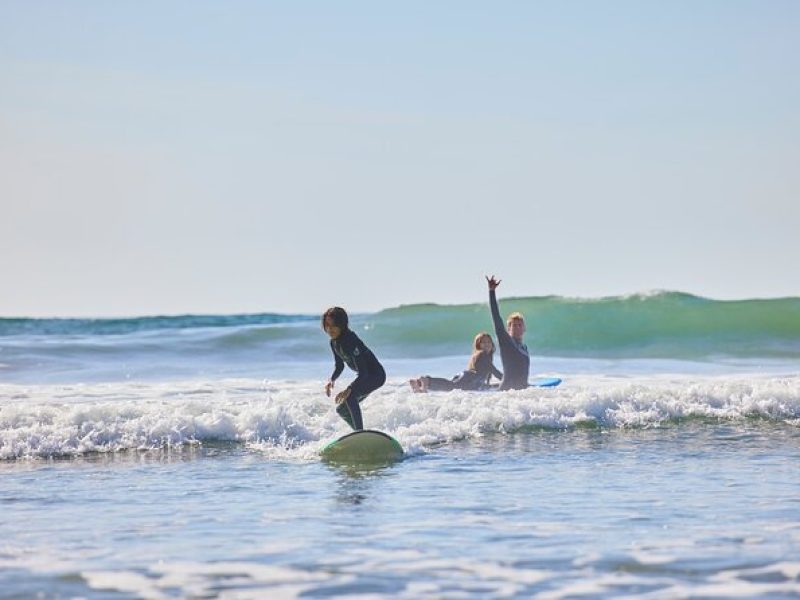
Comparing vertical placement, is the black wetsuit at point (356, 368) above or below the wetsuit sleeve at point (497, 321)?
below

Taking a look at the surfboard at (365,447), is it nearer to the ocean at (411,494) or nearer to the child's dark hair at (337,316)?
the ocean at (411,494)

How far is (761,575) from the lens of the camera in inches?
281

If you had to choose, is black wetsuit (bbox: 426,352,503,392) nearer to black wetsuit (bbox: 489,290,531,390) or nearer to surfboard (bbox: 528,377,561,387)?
black wetsuit (bbox: 489,290,531,390)

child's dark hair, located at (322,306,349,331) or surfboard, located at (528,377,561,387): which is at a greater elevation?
child's dark hair, located at (322,306,349,331)

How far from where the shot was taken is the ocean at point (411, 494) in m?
7.25

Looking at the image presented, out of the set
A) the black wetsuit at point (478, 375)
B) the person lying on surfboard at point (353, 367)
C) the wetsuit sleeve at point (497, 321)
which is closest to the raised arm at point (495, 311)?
the wetsuit sleeve at point (497, 321)

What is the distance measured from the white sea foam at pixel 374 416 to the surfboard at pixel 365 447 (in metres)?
0.40

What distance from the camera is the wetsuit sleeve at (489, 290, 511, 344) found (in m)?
15.9

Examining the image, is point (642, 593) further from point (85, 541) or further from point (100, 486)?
point (100, 486)

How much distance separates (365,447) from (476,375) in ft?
20.5

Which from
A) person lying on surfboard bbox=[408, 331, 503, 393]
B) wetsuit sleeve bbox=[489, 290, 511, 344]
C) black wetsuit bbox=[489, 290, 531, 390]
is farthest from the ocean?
person lying on surfboard bbox=[408, 331, 503, 393]

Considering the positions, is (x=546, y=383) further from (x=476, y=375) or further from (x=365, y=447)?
(x=365, y=447)

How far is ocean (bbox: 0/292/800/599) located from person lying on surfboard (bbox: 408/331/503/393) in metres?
1.31

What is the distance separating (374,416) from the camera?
15742 mm
